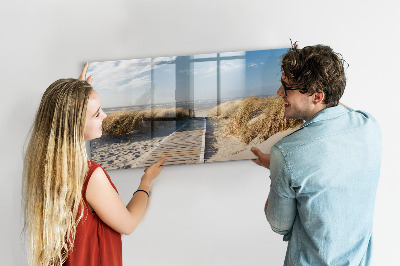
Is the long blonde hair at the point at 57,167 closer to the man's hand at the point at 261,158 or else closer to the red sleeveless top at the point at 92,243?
the red sleeveless top at the point at 92,243

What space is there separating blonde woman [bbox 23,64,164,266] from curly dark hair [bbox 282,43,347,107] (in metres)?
0.75

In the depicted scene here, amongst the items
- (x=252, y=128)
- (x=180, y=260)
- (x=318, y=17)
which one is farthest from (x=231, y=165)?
(x=318, y=17)

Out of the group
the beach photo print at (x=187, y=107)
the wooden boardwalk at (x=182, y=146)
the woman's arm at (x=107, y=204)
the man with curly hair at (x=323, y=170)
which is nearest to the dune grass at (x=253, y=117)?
the beach photo print at (x=187, y=107)

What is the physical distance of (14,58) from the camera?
1.97 m

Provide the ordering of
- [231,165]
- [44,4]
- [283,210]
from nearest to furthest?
[283,210] → [44,4] → [231,165]

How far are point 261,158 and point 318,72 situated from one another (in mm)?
718

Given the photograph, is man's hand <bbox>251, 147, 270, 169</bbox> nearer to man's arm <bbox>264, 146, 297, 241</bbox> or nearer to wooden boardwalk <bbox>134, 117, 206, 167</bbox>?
wooden boardwalk <bbox>134, 117, 206, 167</bbox>

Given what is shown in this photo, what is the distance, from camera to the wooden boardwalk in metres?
2.02

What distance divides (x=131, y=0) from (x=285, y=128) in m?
1.05

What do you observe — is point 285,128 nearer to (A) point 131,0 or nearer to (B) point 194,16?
(B) point 194,16

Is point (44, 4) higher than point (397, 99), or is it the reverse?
point (44, 4)

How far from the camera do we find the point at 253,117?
2.04 meters

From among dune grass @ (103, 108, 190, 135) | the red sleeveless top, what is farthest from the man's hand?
the red sleeveless top

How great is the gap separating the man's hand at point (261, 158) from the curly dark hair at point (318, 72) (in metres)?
0.60
